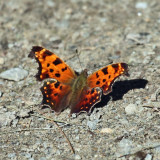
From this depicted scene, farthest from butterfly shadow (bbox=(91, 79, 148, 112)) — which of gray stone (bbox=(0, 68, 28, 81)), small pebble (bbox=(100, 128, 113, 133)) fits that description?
gray stone (bbox=(0, 68, 28, 81))

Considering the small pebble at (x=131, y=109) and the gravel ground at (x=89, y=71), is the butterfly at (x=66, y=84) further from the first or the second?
the small pebble at (x=131, y=109)

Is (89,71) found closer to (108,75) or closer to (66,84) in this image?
(66,84)

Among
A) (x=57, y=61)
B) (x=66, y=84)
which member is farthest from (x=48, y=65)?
(x=66, y=84)

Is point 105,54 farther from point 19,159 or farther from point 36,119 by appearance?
point 19,159

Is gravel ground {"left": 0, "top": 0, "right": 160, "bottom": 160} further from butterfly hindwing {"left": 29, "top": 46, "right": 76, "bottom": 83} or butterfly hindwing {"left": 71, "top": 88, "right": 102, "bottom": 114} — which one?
butterfly hindwing {"left": 29, "top": 46, "right": 76, "bottom": 83}

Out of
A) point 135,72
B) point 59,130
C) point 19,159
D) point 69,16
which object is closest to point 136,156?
point 59,130

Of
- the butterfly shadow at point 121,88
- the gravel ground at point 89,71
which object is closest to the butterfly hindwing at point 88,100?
the gravel ground at point 89,71
